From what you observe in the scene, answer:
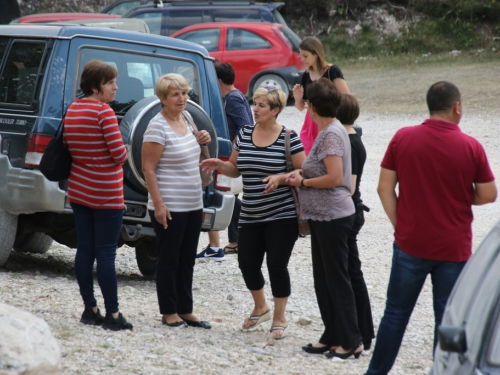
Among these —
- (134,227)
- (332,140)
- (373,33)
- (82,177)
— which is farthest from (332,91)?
(373,33)

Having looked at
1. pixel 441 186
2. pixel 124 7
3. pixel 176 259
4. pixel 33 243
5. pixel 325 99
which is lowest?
pixel 33 243

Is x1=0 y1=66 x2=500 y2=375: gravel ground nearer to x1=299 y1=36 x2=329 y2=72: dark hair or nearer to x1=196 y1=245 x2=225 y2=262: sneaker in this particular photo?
x1=196 y1=245 x2=225 y2=262: sneaker

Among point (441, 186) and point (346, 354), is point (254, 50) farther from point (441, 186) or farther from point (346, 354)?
point (441, 186)

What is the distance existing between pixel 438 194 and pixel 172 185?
1.85 m

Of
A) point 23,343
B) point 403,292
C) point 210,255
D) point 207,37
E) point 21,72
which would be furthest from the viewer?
point 207,37

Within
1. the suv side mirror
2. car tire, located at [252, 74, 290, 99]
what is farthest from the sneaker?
car tire, located at [252, 74, 290, 99]

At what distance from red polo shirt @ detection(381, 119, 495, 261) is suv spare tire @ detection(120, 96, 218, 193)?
2304mm

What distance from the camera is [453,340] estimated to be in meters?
2.63

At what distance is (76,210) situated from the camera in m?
5.28

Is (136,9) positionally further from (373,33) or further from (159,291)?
(159,291)

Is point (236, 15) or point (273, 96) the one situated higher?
point (273, 96)

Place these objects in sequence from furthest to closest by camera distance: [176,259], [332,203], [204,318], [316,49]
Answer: [316,49]
[204,318]
[176,259]
[332,203]

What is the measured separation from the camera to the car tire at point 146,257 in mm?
7270

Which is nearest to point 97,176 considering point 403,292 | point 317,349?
point 317,349
